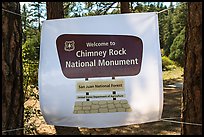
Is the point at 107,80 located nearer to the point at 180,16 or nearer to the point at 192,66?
the point at 192,66

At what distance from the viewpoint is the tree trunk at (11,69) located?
226cm

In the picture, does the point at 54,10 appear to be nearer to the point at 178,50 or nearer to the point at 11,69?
the point at 11,69

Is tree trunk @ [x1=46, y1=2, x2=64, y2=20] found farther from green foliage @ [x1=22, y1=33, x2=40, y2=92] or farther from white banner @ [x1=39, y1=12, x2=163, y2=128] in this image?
white banner @ [x1=39, y1=12, x2=163, y2=128]

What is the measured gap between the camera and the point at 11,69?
2.29 meters

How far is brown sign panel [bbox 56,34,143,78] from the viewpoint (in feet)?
6.97

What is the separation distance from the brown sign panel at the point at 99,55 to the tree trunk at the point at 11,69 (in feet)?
1.29

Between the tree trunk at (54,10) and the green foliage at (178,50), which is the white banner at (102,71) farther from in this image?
the green foliage at (178,50)

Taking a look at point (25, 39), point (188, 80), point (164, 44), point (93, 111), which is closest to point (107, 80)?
point (93, 111)

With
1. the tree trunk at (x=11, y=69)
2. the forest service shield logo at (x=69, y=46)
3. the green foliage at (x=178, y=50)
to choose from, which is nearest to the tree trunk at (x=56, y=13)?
the tree trunk at (x=11, y=69)

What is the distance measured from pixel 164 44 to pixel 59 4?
1842cm

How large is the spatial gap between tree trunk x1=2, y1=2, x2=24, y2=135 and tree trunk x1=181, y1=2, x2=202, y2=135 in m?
1.47

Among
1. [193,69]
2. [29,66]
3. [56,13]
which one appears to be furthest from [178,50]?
[193,69]

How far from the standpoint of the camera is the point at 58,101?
2.22 metres

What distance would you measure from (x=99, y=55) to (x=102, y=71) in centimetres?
13
